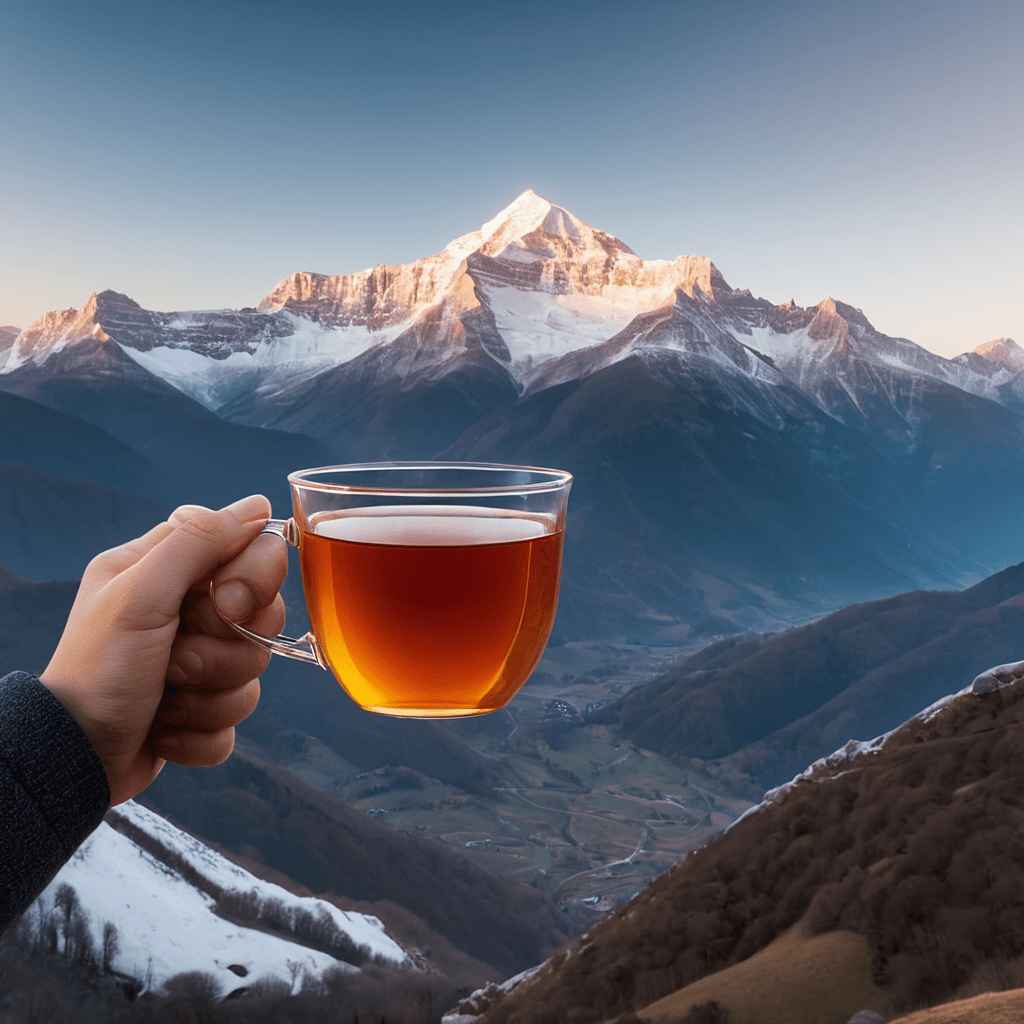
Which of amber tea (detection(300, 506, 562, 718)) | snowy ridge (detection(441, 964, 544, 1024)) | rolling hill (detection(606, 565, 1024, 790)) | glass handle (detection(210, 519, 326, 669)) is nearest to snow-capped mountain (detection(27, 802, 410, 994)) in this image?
snowy ridge (detection(441, 964, 544, 1024))

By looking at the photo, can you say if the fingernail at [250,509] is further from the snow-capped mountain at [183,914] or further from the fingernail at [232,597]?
the snow-capped mountain at [183,914]

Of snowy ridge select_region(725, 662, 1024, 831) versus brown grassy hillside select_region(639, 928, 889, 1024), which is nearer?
brown grassy hillside select_region(639, 928, 889, 1024)

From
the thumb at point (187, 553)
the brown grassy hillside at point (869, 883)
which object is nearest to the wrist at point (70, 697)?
the thumb at point (187, 553)

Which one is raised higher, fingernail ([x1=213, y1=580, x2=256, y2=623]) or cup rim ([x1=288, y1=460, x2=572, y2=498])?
cup rim ([x1=288, y1=460, x2=572, y2=498])

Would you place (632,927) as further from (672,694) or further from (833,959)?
(672,694)

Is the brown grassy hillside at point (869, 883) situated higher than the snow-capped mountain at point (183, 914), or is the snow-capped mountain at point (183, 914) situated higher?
the brown grassy hillside at point (869, 883)

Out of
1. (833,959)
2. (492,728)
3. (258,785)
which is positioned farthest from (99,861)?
(492,728)

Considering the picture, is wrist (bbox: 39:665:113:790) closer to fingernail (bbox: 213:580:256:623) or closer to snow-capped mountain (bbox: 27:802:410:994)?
fingernail (bbox: 213:580:256:623)
